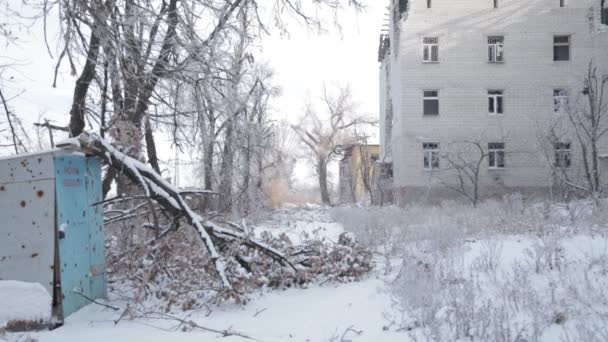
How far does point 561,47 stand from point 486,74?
13.6ft

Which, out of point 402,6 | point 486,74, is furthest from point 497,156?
point 402,6

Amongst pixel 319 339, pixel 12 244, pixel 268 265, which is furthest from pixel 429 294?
pixel 12 244

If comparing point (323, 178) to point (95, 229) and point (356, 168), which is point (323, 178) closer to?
point (356, 168)

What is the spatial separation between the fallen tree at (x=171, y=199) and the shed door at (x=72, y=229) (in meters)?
0.23

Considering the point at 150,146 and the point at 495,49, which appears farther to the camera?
the point at 495,49

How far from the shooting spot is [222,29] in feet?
24.0

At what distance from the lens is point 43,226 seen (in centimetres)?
445

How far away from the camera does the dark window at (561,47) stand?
24406mm

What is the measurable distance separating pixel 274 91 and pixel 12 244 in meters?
12.6

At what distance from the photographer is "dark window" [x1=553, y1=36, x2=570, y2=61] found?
24406 millimetres

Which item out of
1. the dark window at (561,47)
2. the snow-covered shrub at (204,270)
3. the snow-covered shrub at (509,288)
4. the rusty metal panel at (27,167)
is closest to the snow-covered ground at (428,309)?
the snow-covered shrub at (509,288)

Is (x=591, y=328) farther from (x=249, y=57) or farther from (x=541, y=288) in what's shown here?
(x=249, y=57)

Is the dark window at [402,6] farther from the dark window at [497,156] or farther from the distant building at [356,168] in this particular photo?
the distant building at [356,168]

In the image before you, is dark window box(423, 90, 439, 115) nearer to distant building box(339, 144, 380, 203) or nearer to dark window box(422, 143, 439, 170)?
dark window box(422, 143, 439, 170)
